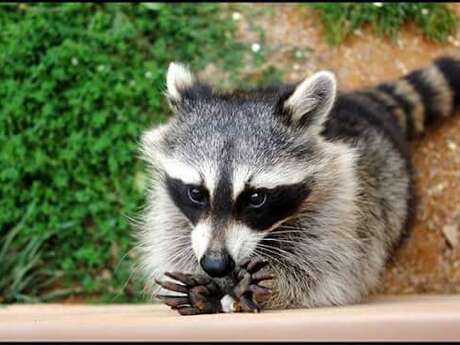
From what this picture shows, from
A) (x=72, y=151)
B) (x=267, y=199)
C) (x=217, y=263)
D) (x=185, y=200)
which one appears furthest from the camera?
(x=72, y=151)

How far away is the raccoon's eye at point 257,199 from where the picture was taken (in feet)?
9.70

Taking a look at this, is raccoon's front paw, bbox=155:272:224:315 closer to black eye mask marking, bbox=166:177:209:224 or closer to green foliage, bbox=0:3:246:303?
black eye mask marking, bbox=166:177:209:224

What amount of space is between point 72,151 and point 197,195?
171 centimetres

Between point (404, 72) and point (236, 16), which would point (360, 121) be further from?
point (236, 16)

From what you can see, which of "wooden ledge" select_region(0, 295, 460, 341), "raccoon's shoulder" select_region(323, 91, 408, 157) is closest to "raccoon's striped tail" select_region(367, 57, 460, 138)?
"raccoon's shoulder" select_region(323, 91, 408, 157)

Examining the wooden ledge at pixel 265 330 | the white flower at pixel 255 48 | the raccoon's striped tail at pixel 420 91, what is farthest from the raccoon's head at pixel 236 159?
the white flower at pixel 255 48

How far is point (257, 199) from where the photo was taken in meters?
2.97

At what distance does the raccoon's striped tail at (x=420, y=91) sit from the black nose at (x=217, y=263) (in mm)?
1834

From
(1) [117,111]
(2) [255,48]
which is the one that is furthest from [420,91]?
(1) [117,111]

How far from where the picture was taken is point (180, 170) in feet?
10.3

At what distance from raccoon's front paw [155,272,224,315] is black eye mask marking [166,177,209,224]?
0.22m

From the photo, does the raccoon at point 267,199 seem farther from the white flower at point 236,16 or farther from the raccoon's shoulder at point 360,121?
the white flower at point 236,16

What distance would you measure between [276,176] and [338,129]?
2.33 ft

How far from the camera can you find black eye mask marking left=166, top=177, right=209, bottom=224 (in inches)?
118
